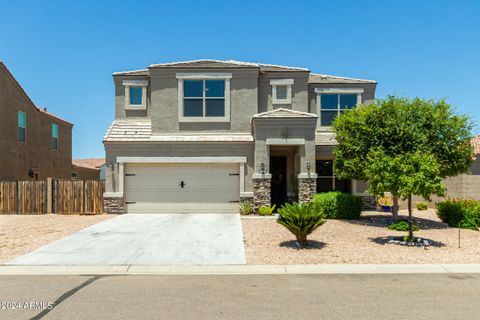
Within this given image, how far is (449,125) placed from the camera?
14062 mm

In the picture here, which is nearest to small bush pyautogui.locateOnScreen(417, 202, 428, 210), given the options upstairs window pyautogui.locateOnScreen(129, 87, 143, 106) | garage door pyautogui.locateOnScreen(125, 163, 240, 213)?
garage door pyautogui.locateOnScreen(125, 163, 240, 213)

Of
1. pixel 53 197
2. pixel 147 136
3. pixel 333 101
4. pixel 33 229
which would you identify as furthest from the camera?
pixel 333 101

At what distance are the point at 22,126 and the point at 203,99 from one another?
15.4m

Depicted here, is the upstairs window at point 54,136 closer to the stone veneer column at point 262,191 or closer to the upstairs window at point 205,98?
the upstairs window at point 205,98

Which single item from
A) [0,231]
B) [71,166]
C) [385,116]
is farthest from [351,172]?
[71,166]

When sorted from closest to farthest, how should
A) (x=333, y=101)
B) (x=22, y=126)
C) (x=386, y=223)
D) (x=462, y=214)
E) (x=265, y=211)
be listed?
(x=462, y=214) → (x=386, y=223) → (x=265, y=211) → (x=333, y=101) → (x=22, y=126)

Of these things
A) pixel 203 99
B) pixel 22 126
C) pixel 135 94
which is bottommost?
pixel 22 126

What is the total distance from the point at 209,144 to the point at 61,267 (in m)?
10.4

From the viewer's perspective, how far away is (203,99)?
1947 cm

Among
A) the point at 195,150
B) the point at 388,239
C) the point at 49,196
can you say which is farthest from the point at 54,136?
the point at 388,239

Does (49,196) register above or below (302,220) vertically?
below

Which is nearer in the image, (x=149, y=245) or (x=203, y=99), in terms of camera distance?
(x=149, y=245)

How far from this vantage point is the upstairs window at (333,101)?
2067 cm

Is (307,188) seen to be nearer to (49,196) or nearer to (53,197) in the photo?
(53,197)
